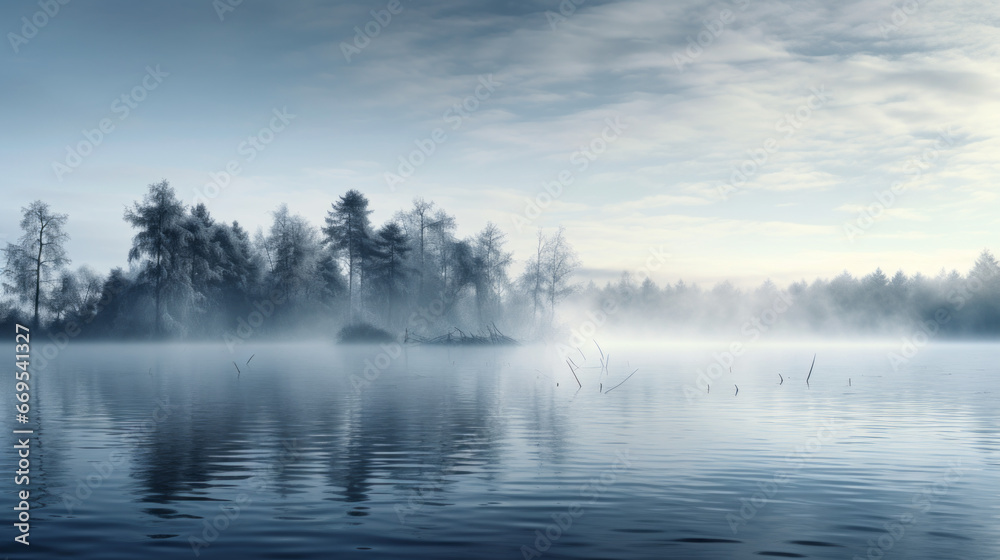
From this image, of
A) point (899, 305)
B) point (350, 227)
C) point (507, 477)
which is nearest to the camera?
point (507, 477)

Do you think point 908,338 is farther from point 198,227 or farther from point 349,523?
point 349,523

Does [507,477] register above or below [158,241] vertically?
below

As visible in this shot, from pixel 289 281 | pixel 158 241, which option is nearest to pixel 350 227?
pixel 289 281

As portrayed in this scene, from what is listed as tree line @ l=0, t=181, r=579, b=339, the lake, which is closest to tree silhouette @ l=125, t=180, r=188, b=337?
tree line @ l=0, t=181, r=579, b=339

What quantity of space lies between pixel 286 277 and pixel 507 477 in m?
95.6

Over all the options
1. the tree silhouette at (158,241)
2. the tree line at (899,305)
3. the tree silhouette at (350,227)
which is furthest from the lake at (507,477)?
the tree line at (899,305)

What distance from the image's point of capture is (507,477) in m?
15.2

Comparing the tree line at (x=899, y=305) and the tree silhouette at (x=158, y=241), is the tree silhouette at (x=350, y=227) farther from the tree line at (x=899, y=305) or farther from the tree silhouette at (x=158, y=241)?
the tree line at (x=899, y=305)

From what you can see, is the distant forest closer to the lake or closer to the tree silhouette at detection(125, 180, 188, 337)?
the tree silhouette at detection(125, 180, 188, 337)

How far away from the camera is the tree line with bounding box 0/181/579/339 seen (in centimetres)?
8812

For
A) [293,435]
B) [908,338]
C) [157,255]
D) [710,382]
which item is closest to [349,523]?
[293,435]

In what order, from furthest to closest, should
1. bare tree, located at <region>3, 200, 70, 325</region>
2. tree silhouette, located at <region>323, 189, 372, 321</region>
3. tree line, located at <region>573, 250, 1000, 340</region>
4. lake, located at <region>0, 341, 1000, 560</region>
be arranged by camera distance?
tree line, located at <region>573, 250, 1000, 340</region> < tree silhouette, located at <region>323, 189, 372, 321</region> < bare tree, located at <region>3, 200, 70, 325</region> < lake, located at <region>0, 341, 1000, 560</region>

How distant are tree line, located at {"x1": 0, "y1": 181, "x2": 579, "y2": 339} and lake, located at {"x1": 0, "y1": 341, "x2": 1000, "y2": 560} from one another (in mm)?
61843

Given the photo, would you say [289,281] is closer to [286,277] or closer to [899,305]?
[286,277]
